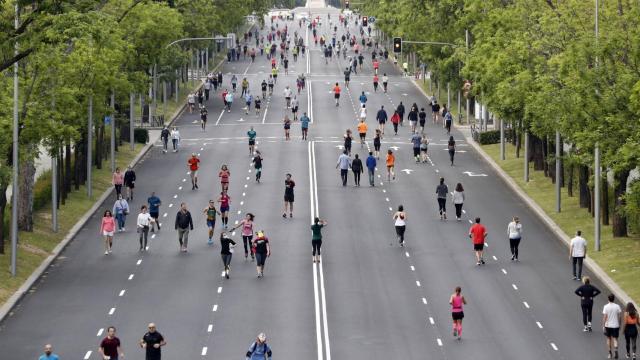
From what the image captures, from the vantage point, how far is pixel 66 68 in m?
52.9

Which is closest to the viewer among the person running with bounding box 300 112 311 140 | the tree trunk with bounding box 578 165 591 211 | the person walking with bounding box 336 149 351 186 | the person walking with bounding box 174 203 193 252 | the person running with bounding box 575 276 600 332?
the person running with bounding box 575 276 600 332

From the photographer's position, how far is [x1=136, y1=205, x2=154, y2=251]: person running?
1937 inches

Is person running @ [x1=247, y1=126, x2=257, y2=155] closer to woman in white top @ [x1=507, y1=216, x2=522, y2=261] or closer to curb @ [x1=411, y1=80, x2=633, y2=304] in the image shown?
curb @ [x1=411, y1=80, x2=633, y2=304]

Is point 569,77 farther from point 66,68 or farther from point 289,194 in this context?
point 66,68

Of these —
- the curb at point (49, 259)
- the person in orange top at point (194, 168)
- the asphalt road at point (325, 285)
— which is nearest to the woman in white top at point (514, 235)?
the asphalt road at point (325, 285)

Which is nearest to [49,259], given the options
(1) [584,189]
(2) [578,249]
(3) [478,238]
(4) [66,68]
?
(4) [66,68]

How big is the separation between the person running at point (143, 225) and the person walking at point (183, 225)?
2.92 feet

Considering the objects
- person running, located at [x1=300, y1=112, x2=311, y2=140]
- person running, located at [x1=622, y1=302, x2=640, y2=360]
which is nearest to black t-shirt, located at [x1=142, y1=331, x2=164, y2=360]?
person running, located at [x1=622, y1=302, x2=640, y2=360]

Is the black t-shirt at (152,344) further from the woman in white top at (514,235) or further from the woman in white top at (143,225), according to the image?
the woman in white top at (514,235)

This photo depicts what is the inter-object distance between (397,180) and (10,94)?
2101 centimetres

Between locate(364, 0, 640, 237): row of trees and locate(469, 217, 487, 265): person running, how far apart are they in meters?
3.91

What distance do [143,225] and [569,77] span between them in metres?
14.0

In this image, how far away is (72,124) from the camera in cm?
5731

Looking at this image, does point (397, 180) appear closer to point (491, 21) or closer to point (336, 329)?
point (491, 21)
